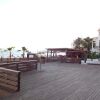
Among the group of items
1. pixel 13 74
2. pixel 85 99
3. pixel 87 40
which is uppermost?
pixel 87 40

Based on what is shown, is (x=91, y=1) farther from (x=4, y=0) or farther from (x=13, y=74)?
(x=13, y=74)

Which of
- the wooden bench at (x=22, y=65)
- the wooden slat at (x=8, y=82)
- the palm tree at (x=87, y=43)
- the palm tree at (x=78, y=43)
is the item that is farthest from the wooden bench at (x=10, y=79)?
the palm tree at (x=78, y=43)

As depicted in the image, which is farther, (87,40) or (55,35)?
(55,35)

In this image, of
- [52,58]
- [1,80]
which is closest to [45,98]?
[1,80]

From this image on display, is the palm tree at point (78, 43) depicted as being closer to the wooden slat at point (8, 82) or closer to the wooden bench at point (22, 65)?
the wooden bench at point (22, 65)

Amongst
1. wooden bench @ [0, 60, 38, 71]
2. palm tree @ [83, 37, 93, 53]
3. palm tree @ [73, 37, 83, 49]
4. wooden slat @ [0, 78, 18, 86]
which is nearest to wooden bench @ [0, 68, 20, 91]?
wooden slat @ [0, 78, 18, 86]

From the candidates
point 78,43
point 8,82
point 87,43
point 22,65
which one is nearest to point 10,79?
point 8,82

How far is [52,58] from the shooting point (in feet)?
109

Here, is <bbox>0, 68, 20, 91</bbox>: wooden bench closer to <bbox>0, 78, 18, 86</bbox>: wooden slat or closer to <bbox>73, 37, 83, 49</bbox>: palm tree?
<bbox>0, 78, 18, 86</bbox>: wooden slat

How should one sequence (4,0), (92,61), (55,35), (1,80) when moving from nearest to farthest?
(1,80), (4,0), (92,61), (55,35)

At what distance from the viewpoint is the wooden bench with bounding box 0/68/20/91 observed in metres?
8.96

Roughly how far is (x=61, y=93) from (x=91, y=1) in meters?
14.8

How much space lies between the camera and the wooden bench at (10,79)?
353 inches

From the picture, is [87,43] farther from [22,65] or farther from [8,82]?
[8,82]
